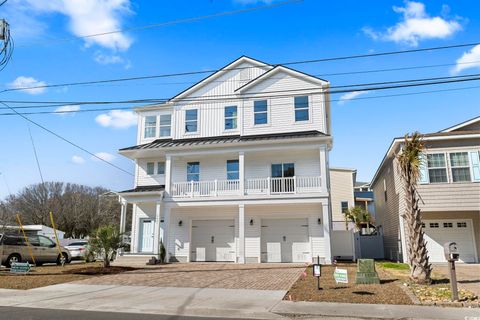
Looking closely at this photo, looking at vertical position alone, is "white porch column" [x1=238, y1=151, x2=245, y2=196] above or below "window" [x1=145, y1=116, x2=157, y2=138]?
below

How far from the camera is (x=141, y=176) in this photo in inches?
947

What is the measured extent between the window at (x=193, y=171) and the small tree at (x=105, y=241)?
7.04 meters

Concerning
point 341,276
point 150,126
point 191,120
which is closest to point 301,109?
point 191,120

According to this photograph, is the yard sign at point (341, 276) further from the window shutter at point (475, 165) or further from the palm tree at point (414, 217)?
the window shutter at point (475, 165)

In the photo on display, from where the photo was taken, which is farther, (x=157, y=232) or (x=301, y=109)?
(x=301, y=109)

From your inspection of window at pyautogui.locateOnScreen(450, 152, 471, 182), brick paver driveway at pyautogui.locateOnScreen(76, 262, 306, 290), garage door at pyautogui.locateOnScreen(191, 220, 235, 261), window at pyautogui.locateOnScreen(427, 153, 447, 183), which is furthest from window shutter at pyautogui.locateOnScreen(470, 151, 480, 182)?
garage door at pyautogui.locateOnScreen(191, 220, 235, 261)

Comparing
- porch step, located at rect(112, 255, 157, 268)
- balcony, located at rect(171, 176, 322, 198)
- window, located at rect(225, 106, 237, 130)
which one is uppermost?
window, located at rect(225, 106, 237, 130)

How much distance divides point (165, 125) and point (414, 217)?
1723 cm

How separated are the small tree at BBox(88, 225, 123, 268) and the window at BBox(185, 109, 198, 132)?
8996 millimetres

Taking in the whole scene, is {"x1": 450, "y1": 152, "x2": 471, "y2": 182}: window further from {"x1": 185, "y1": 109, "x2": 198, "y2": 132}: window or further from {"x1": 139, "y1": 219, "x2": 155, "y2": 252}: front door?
{"x1": 139, "y1": 219, "x2": 155, "y2": 252}: front door

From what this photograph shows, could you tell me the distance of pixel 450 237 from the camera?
1944 cm

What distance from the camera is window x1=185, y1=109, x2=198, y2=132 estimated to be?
2370cm

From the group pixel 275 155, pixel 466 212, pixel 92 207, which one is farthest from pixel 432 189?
pixel 92 207

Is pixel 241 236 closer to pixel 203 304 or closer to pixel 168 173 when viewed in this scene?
pixel 168 173
